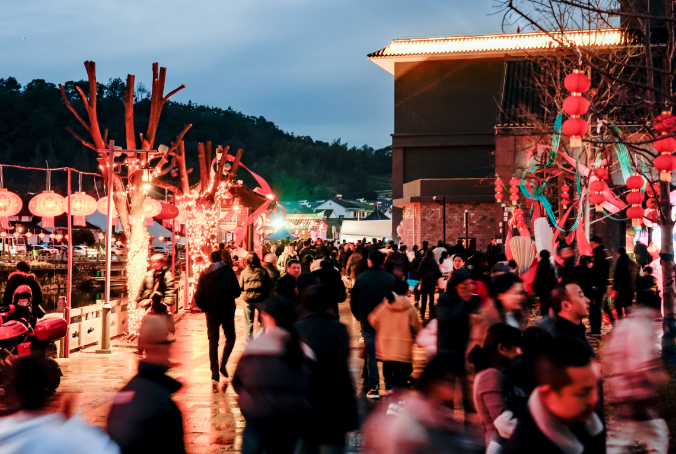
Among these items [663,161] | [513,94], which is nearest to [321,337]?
[663,161]

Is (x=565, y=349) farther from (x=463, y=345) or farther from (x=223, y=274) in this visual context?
(x=223, y=274)

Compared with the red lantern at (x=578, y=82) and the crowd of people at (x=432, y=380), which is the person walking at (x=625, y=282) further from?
the red lantern at (x=578, y=82)

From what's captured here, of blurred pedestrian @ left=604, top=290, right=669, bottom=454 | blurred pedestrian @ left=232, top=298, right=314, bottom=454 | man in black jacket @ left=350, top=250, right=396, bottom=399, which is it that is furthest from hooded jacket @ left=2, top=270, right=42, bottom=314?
blurred pedestrian @ left=604, top=290, right=669, bottom=454

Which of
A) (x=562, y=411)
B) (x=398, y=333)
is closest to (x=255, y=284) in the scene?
(x=398, y=333)

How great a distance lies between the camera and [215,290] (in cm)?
922

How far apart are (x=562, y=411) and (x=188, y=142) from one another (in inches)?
3695

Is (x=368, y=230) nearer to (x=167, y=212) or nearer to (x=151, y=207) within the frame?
(x=167, y=212)

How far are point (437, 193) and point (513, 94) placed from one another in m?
6.84

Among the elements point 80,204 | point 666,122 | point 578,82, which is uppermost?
point 578,82

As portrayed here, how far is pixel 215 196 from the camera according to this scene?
70.4 ft

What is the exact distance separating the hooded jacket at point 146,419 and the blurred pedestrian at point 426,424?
106cm

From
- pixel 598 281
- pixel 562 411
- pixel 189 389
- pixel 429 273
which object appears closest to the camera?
pixel 562 411

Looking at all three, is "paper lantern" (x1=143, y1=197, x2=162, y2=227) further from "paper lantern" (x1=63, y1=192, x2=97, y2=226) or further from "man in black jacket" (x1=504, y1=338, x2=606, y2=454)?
"man in black jacket" (x1=504, y1=338, x2=606, y2=454)

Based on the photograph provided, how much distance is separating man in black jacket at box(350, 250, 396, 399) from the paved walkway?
37cm
